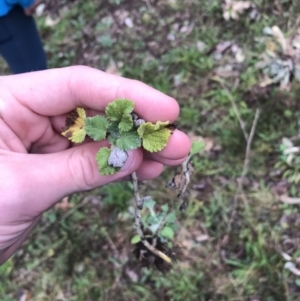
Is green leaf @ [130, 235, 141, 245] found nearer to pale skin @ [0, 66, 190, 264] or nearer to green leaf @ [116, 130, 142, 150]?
pale skin @ [0, 66, 190, 264]

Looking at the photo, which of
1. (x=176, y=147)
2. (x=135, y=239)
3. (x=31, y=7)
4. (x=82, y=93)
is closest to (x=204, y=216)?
(x=135, y=239)

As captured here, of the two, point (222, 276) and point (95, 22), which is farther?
point (95, 22)

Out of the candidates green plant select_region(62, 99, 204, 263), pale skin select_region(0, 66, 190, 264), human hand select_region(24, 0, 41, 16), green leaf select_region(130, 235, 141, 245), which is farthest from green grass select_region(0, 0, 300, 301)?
green plant select_region(62, 99, 204, 263)

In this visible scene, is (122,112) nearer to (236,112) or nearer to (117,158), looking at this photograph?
(117,158)

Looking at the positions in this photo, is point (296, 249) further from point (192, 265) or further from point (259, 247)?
point (192, 265)

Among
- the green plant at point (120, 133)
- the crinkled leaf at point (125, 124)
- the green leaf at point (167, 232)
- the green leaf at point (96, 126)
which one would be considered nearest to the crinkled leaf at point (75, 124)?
the green plant at point (120, 133)

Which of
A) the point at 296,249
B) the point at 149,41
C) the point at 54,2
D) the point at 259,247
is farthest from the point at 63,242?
the point at 54,2
